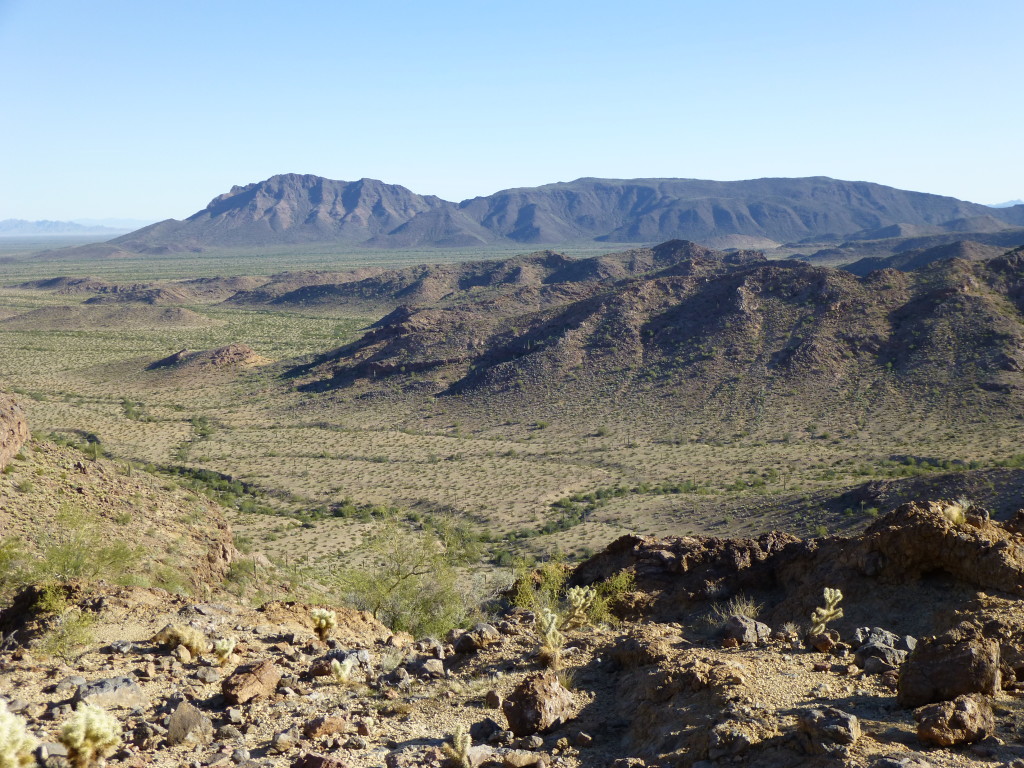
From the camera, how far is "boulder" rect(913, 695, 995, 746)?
679 centimetres

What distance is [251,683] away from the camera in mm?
9508

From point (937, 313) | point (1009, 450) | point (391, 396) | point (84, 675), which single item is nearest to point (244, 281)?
point (391, 396)

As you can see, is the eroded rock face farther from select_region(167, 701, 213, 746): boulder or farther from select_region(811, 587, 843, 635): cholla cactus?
select_region(811, 587, 843, 635): cholla cactus

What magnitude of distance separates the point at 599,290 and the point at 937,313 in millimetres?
35076

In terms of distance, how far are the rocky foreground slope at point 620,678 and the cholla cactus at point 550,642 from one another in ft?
0.62

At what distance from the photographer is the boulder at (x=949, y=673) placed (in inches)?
300

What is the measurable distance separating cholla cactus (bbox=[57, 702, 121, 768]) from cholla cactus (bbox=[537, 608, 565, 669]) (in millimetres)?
5425

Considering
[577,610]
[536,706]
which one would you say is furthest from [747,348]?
[536,706]

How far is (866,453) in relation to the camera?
3947 centimetres

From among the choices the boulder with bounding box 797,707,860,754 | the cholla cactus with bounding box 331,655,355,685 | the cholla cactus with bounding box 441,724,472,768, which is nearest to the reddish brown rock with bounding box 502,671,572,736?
the cholla cactus with bounding box 441,724,472,768

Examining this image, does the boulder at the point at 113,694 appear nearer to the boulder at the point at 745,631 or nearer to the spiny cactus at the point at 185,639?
the spiny cactus at the point at 185,639

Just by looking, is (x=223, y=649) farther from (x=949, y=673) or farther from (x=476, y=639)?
(x=949, y=673)

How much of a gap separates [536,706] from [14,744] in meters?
4.96

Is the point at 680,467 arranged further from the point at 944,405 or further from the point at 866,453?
the point at 944,405
